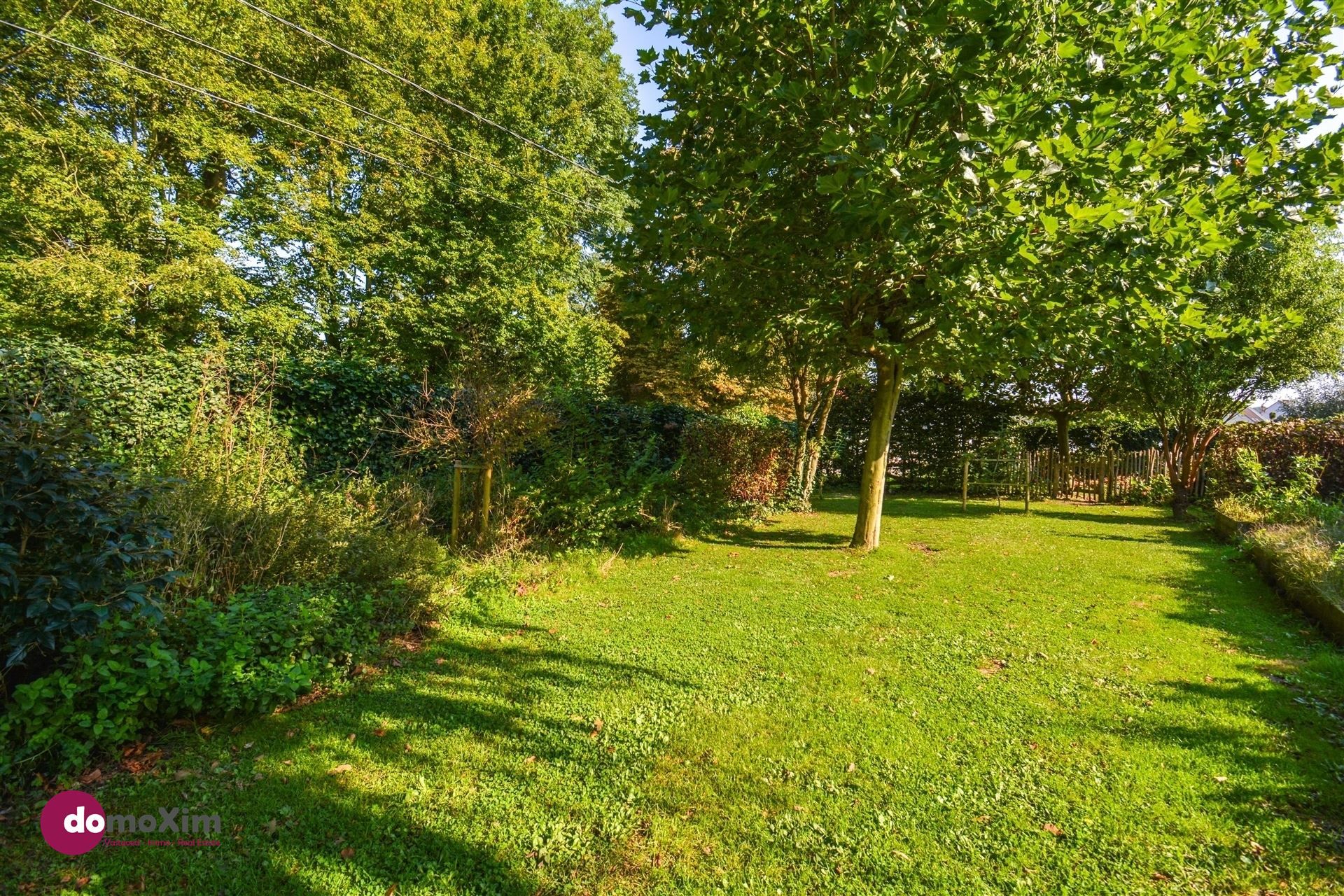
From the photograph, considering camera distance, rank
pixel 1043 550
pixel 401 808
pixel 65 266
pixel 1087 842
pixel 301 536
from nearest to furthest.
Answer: pixel 1087 842 < pixel 401 808 < pixel 301 536 < pixel 1043 550 < pixel 65 266

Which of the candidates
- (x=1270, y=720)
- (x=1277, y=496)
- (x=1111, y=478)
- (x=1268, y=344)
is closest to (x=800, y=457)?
(x=1277, y=496)

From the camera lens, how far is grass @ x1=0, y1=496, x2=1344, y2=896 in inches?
80.4

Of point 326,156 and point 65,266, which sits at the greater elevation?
point 326,156

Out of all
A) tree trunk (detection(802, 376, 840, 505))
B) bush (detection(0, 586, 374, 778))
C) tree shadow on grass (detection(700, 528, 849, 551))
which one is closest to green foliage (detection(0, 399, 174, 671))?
bush (detection(0, 586, 374, 778))

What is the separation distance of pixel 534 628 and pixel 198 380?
202 inches

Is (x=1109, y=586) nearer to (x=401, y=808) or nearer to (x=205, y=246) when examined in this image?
(x=401, y=808)

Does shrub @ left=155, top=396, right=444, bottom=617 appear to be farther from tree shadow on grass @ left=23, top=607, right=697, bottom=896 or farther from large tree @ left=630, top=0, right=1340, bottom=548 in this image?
large tree @ left=630, top=0, right=1340, bottom=548

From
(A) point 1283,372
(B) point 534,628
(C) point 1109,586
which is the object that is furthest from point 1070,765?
(A) point 1283,372

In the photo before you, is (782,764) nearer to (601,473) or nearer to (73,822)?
(73,822)

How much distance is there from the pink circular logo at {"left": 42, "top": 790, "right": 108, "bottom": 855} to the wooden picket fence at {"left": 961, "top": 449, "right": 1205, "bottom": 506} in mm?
14251

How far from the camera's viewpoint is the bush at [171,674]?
2445 mm

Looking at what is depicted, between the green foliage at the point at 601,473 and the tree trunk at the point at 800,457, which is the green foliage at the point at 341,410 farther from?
the tree trunk at the point at 800,457

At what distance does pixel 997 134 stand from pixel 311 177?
1526cm

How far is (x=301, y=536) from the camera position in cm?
427
